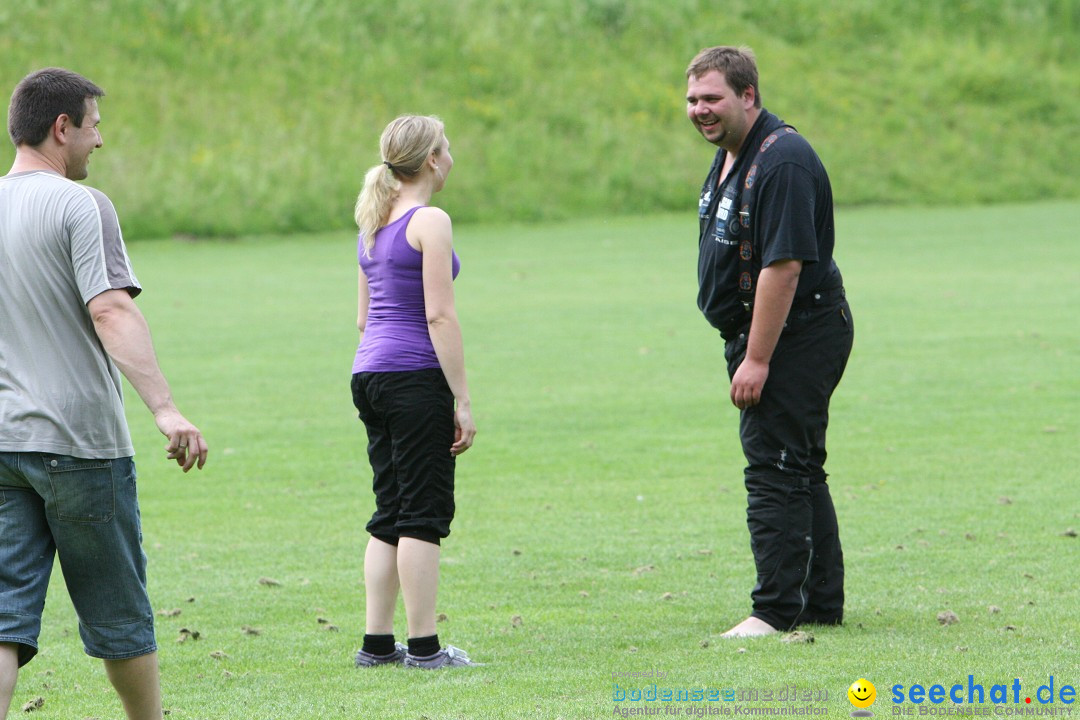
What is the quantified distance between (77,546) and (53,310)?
0.63 m

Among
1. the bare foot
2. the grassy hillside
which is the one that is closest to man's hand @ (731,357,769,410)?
the bare foot

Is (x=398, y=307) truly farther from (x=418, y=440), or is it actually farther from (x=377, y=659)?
(x=377, y=659)

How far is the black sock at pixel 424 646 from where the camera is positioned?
512 centimetres

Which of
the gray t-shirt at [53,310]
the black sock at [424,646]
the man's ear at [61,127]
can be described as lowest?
the black sock at [424,646]

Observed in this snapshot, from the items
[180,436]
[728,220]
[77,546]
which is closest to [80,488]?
[77,546]

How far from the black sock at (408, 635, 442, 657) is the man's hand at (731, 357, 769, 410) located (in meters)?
1.41

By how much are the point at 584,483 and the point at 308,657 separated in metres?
3.82

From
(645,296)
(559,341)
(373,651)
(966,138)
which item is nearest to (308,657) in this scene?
(373,651)

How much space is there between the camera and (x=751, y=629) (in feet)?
17.7

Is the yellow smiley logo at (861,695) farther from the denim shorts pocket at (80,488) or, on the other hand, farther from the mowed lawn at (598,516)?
the denim shorts pocket at (80,488)

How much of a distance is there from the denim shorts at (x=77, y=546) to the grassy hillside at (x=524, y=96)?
28312 mm

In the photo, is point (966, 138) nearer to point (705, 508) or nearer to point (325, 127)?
point (325, 127)

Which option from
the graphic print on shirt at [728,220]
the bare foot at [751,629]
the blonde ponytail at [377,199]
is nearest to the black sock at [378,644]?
the bare foot at [751,629]

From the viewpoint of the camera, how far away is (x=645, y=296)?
19.5 metres
